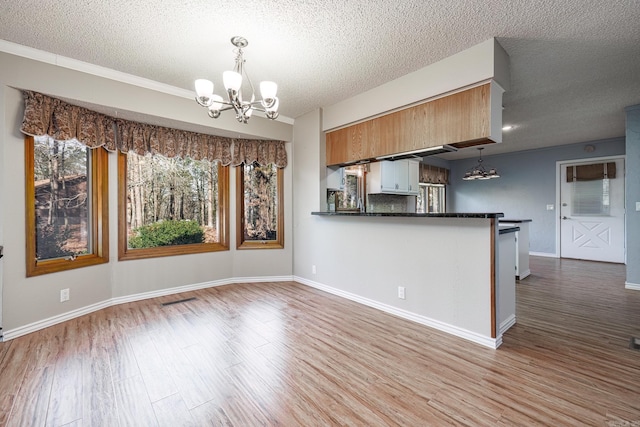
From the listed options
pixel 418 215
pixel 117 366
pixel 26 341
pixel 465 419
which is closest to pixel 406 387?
pixel 465 419

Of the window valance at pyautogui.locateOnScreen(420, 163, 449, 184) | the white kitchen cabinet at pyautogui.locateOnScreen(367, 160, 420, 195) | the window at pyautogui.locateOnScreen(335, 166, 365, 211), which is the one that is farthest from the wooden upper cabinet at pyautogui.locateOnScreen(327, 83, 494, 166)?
the window valance at pyautogui.locateOnScreen(420, 163, 449, 184)

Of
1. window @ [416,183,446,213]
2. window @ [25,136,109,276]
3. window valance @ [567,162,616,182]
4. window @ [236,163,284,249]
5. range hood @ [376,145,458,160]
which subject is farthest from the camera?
window @ [416,183,446,213]

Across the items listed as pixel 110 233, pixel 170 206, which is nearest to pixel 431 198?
pixel 170 206

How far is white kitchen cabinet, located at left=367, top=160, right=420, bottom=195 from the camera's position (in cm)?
506

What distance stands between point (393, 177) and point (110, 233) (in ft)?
14.6

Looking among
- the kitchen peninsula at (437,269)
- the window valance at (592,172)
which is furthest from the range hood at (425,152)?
the window valance at (592,172)

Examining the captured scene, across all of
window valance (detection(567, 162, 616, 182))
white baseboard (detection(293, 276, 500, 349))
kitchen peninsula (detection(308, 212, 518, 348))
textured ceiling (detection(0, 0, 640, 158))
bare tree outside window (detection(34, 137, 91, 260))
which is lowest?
white baseboard (detection(293, 276, 500, 349))

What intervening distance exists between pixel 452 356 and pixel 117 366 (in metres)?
2.50

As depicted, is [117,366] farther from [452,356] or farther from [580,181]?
[580,181]

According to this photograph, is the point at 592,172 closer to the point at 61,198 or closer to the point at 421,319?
the point at 421,319

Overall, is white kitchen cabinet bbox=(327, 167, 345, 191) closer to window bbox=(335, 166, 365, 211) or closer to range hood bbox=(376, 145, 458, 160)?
window bbox=(335, 166, 365, 211)

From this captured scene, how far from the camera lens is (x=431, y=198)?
7766 millimetres

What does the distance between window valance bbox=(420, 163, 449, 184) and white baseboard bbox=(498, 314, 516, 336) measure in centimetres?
A: 467

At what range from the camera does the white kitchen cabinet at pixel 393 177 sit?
16.6 feet
